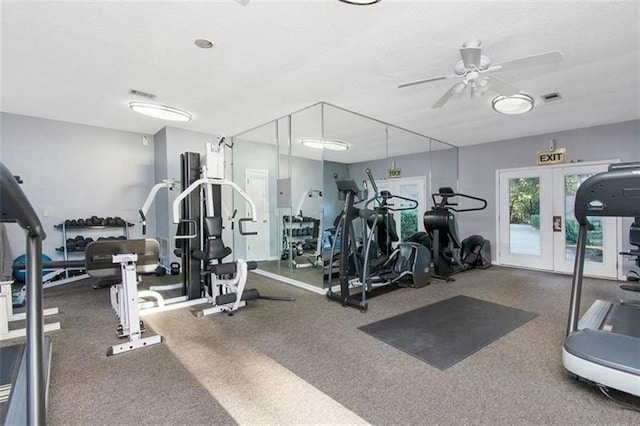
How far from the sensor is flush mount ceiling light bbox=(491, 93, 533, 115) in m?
3.92

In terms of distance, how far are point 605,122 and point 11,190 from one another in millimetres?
7341

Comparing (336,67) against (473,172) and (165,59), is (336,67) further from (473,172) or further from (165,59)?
(473,172)

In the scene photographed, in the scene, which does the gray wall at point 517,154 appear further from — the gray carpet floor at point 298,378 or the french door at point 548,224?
the gray carpet floor at point 298,378

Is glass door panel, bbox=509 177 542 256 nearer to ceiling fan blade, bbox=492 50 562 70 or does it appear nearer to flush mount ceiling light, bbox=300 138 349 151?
flush mount ceiling light, bbox=300 138 349 151

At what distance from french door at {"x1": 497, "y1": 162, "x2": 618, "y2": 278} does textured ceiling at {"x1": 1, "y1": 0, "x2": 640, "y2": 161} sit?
1.37 m

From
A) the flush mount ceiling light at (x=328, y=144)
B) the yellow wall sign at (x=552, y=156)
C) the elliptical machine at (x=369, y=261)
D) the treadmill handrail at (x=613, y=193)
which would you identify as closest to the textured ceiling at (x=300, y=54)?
the yellow wall sign at (x=552, y=156)

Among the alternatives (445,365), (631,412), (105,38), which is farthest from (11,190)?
(631,412)

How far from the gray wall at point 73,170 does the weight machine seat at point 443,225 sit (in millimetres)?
5411

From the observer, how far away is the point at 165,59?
305cm

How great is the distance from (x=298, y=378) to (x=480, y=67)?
3147mm

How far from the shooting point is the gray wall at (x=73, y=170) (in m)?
4.88

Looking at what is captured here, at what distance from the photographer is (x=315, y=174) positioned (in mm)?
5172

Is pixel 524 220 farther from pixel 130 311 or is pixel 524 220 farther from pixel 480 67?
pixel 130 311

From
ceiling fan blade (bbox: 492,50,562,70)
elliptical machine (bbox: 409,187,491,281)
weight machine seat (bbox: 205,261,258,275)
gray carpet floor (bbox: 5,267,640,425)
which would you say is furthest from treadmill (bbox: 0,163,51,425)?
elliptical machine (bbox: 409,187,491,281)
